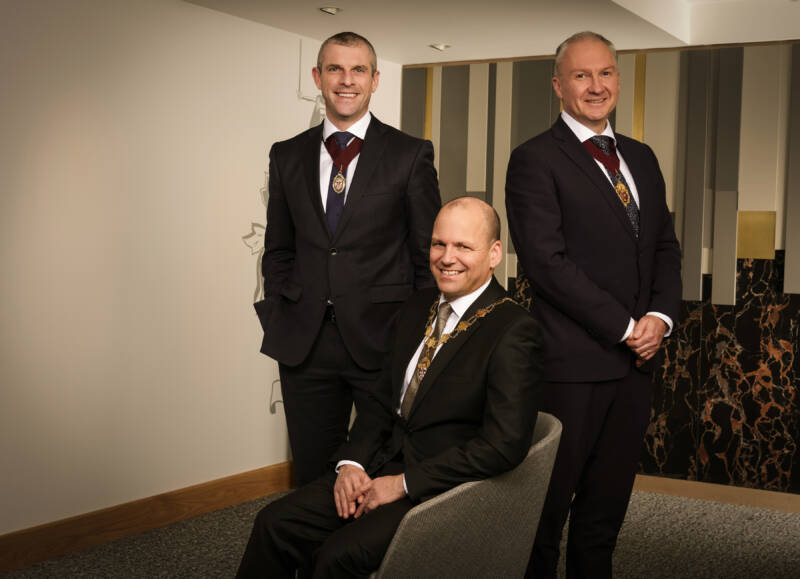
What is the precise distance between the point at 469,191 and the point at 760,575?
251cm

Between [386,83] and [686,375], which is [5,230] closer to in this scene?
[386,83]

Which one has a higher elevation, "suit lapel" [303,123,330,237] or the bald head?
"suit lapel" [303,123,330,237]

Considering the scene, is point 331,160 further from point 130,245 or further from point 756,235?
point 756,235

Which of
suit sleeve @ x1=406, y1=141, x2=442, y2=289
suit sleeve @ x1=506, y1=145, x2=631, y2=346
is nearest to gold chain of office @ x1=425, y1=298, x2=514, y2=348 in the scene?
suit sleeve @ x1=506, y1=145, x2=631, y2=346

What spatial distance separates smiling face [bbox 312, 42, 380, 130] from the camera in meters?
2.71

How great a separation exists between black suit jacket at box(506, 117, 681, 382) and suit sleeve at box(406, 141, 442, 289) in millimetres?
262

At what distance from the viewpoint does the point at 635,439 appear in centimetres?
281

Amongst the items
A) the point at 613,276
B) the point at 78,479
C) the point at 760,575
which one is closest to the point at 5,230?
the point at 78,479

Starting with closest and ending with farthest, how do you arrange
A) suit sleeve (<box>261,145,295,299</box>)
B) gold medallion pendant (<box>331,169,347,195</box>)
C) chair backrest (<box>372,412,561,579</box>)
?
chair backrest (<box>372,412,561,579</box>)
gold medallion pendant (<box>331,169,347,195</box>)
suit sleeve (<box>261,145,295,299</box>)

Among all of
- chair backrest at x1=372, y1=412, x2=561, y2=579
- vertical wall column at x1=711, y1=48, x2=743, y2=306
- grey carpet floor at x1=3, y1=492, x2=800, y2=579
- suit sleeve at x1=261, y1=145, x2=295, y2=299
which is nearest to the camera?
Result: chair backrest at x1=372, y1=412, x2=561, y2=579

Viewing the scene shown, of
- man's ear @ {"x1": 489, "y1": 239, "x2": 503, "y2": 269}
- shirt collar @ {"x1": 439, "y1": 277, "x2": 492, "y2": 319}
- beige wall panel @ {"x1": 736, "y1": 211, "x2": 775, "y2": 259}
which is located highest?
beige wall panel @ {"x1": 736, "y1": 211, "x2": 775, "y2": 259}

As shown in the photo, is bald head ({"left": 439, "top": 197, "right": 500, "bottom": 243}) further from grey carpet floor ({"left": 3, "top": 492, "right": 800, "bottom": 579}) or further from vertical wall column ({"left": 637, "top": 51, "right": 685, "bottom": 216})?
vertical wall column ({"left": 637, "top": 51, "right": 685, "bottom": 216})

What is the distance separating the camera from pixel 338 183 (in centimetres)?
285

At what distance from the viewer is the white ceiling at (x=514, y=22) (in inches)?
159
